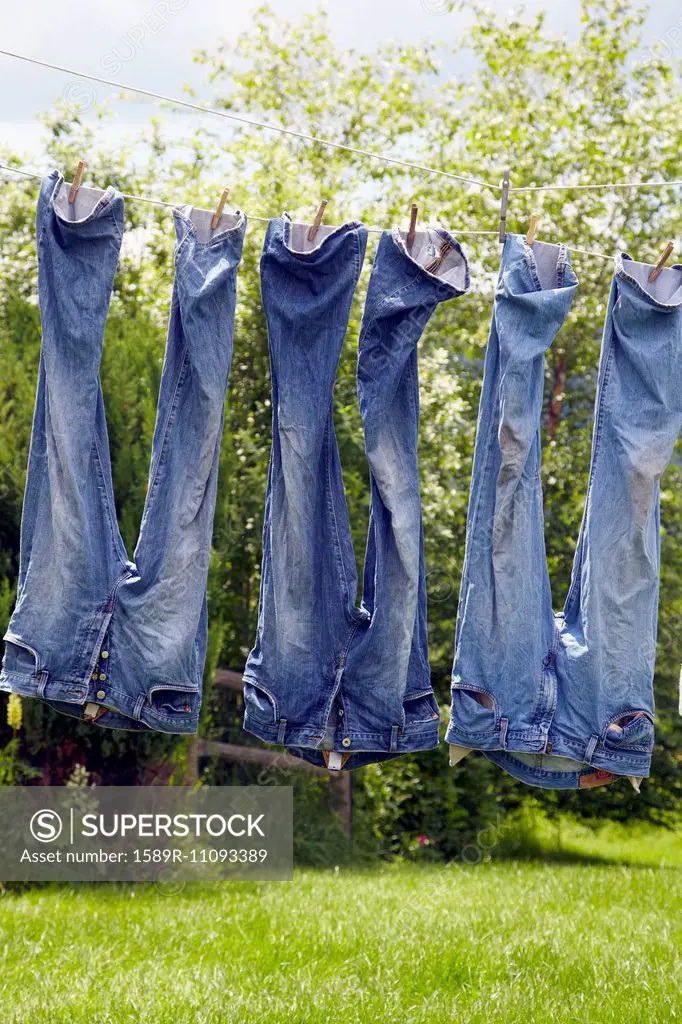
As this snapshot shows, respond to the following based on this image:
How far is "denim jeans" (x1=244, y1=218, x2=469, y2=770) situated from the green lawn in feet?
4.42

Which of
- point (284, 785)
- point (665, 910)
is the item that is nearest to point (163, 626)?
point (665, 910)

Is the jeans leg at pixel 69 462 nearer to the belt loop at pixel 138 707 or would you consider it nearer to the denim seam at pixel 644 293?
the belt loop at pixel 138 707

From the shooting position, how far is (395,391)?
7.57ft

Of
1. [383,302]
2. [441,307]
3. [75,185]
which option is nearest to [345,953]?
[383,302]

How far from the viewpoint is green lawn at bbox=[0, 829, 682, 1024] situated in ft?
10.7

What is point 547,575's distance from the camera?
7.31 ft

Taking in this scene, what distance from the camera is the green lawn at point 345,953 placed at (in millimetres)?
3250

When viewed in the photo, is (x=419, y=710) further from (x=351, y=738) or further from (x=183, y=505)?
(x=183, y=505)

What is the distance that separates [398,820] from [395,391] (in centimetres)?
474

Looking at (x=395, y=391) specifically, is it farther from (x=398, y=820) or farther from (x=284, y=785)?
(x=398, y=820)

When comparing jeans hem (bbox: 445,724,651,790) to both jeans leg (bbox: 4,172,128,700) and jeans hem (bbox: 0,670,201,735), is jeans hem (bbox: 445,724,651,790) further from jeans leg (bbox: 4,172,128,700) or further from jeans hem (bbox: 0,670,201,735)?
jeans leg (bbox: 4,172,128,700)

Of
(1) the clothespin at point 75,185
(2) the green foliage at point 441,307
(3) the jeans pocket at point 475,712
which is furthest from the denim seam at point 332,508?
(2) the green foliage at point 441,307

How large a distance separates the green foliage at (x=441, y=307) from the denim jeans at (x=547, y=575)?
2759mm

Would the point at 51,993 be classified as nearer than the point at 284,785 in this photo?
Yes
